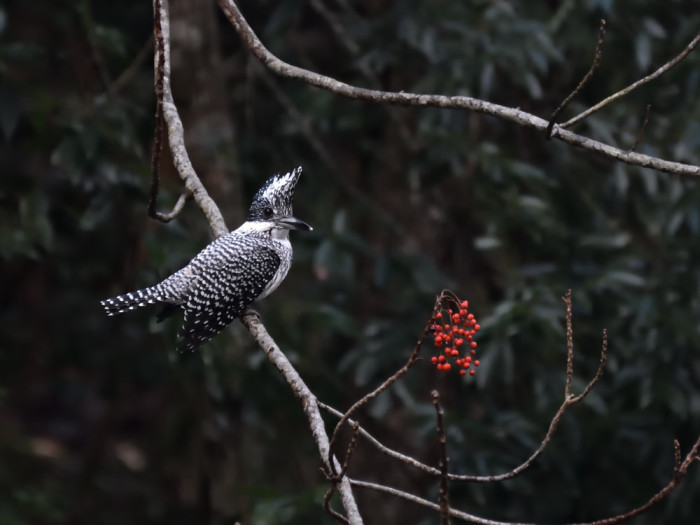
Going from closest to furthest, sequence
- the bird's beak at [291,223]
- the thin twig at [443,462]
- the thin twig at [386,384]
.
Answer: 1. the thin twig at [443,462]
2. the thin twig at [386,384]
3. the bird's beak at [291,223]

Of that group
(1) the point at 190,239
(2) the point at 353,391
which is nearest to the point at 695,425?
(2) the point at 353,391

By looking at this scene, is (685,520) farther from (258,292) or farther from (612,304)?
(258,292)

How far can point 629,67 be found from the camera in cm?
534

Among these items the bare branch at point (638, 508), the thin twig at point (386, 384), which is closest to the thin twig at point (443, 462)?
the thin twig at point (386, 384)

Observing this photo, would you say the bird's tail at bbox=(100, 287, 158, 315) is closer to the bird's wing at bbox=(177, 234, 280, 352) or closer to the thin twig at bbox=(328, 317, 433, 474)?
the bird's wing at bbox=(177, 234, 280, 352)

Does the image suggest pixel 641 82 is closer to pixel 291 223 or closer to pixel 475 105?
pixel 475 105

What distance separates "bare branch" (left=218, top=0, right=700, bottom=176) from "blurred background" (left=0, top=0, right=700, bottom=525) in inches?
56.6

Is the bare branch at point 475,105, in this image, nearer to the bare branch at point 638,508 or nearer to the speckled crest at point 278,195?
the bare branch at point 638,508

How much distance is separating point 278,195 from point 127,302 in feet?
2.65

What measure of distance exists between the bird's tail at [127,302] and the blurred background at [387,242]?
463 millimetres

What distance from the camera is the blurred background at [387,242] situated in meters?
4.62

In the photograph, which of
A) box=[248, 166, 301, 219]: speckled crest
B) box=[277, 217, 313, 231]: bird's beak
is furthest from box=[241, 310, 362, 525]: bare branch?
box=[248, 166, 301, 219]: speckled crest

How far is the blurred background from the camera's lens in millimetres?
4621

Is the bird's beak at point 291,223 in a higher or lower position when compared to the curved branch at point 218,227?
higher
